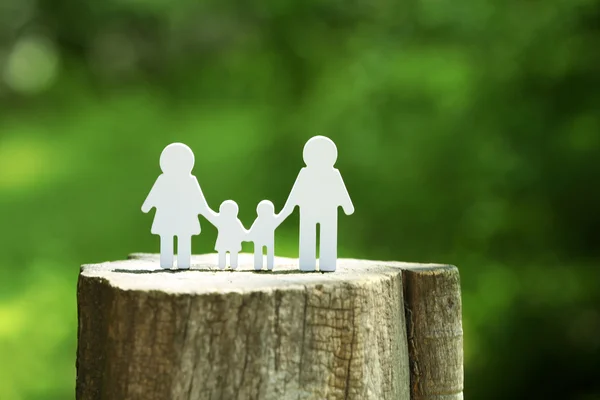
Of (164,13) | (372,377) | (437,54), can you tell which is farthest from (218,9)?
(372,377)

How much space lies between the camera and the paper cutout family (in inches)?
107

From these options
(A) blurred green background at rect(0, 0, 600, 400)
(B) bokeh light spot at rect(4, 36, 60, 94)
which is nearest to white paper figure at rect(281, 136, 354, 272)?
(A) blurred green background at rect(0, 0, 600, 400)

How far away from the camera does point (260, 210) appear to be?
2.77m

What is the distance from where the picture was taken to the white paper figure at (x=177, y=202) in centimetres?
277

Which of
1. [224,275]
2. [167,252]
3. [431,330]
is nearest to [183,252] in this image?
[167,252]

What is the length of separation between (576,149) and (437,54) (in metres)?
1.25

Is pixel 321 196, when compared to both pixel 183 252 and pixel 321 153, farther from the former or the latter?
pixel 183 252

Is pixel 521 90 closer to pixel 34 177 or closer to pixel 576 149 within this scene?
pixel 576 149

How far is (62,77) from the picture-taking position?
6.89 meters

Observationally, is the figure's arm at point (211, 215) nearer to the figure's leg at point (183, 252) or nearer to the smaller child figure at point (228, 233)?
the smaller child figure at point (228, 233)

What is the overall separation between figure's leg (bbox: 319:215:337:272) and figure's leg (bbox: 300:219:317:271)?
3 cm

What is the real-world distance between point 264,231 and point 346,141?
11.1 ft

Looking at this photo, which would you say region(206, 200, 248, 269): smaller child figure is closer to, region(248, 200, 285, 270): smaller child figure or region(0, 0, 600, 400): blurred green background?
region(248, 200, 285, 270): smaller child figure

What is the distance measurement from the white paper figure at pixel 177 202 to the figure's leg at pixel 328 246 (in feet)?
1.42
